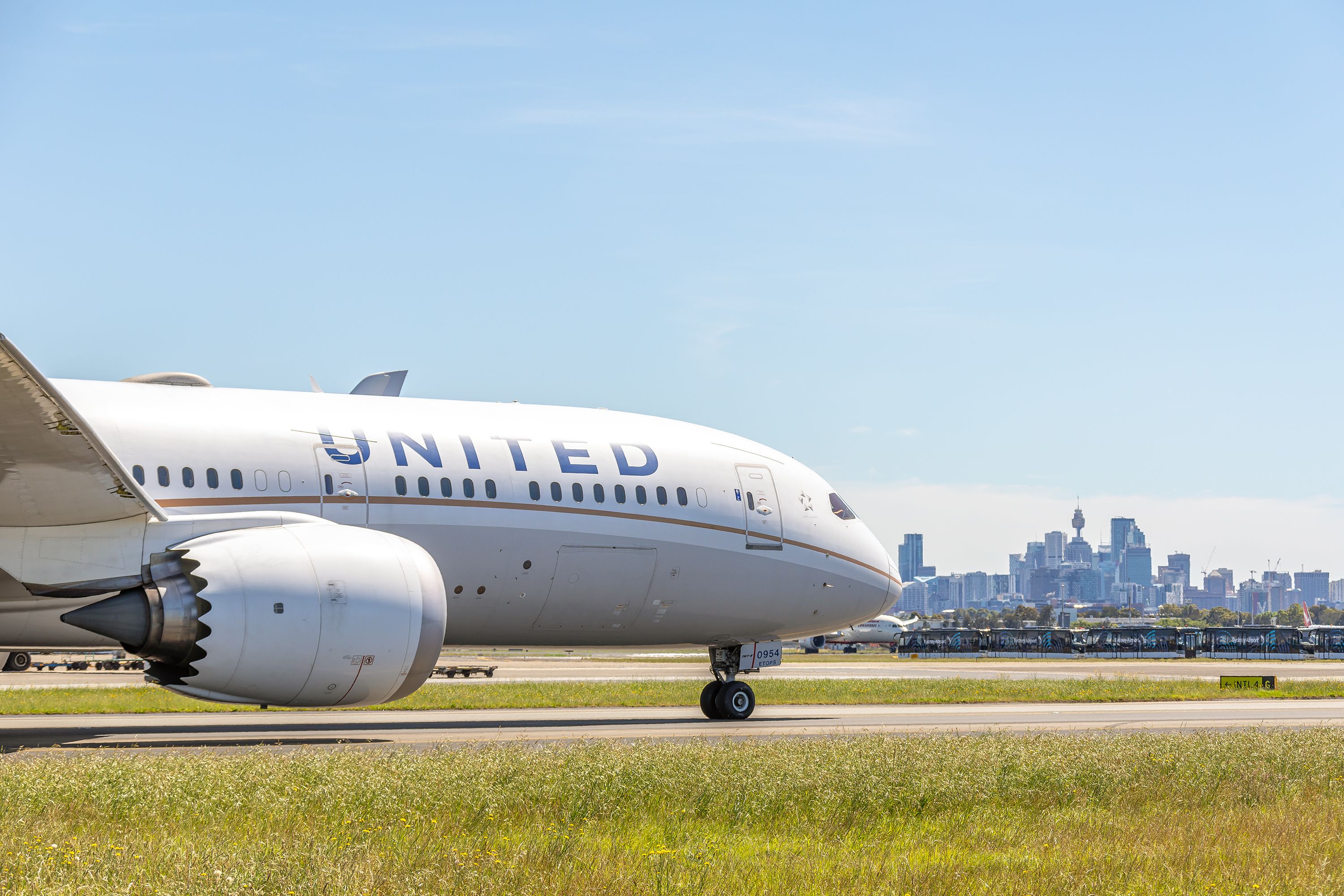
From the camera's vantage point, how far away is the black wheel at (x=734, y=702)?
2377cm

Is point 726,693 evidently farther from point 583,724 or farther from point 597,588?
point 597,588

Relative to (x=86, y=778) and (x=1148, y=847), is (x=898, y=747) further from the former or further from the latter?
(x=86, y=778)

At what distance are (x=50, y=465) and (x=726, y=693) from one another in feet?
41.7

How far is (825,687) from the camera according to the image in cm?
3841

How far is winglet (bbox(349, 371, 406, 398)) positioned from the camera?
21594 millimetres

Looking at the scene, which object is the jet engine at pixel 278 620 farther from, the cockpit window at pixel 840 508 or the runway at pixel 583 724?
the cockpit window at pixel 840 508

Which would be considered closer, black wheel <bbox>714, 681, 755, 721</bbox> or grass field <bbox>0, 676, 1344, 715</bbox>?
black wheel <bbox>714, 681, 755, 721</bbox>

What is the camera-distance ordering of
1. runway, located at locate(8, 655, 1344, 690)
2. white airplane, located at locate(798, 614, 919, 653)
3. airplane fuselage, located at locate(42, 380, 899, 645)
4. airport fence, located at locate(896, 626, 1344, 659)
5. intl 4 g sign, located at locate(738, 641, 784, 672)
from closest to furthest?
airplane fuselage, located at locate(42, 380, 899, 645) < intl 4 g sign, located at locate(738, 641, 784, 672) < runway, located at locate(8, 655, 1344, 690) < airport fence, located at locate(896, 626, 1344, 659) < white airplane, located at locate(798, 614, 919, 653)

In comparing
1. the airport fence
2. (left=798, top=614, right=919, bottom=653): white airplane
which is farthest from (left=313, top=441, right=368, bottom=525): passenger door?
(left=798, top=614, right=919, bottom=653): white airplane

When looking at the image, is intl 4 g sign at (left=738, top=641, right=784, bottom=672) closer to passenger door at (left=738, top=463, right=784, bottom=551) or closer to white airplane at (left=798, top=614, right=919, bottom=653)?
passenger door at (left=738, top=463, right=784, bottom=551)

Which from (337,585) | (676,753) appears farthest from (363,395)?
(676,753)

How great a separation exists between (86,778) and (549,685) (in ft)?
88.0

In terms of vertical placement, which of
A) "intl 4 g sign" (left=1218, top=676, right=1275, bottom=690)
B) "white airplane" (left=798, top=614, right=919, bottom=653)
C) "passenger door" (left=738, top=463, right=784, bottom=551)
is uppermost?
"passenger door" (left=738, top=463, right=784, bottom=551)

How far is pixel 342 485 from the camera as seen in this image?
1830 cm
